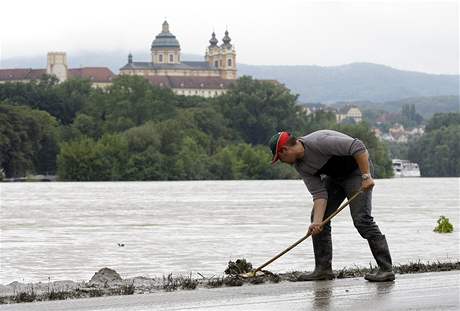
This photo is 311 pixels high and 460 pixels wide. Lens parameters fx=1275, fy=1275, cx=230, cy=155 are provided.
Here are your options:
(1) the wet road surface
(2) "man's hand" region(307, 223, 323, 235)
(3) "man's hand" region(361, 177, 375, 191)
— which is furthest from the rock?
(3) "man's hand" region(361, 177, 375, 191)

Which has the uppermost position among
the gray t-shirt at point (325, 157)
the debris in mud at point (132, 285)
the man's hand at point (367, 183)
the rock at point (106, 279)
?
the gray t-shirt at point (325, 157)

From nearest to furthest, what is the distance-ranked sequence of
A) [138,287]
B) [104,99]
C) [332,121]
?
[138,287]
[104,99]
[332,121]

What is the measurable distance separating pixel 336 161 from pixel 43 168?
396 ft

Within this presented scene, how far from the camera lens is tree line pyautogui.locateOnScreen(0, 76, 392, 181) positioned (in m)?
125

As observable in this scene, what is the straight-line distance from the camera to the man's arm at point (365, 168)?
526 inches

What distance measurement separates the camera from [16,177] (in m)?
128

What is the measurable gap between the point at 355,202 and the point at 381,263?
71 centimetres

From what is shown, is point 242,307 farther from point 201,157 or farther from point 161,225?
point 201,157

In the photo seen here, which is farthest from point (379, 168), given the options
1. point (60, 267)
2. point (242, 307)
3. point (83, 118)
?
point (242, 307)

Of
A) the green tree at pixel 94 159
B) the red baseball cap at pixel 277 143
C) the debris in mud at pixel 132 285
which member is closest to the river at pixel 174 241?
the debris in mud at pixel 132 285

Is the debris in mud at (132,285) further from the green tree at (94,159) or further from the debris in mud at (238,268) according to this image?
the green tree at (94,159)

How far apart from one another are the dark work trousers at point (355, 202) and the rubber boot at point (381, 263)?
0.08m

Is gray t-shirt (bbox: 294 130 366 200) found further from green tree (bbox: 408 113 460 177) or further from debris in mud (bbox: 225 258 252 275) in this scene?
green tree (bbox: 408 113 460 177)

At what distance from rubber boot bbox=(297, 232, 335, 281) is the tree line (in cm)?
10923
